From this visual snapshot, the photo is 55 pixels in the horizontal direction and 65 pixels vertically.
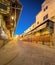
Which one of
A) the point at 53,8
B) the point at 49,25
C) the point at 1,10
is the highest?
the point at 53,8

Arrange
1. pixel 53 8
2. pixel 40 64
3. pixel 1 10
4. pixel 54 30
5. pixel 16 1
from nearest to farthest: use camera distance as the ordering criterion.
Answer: pixel 40 64
pixel 1 10
pixel 54 30
pixel 16 1
pixel 53 8

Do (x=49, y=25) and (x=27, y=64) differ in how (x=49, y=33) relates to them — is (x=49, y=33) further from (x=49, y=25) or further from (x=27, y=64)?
(x=27, y=64)

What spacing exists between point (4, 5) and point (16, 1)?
8.48m

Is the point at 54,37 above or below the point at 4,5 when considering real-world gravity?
below

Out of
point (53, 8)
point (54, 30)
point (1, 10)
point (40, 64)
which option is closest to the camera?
point (40, 64)

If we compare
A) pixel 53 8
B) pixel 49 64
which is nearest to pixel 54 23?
pixel 53 8

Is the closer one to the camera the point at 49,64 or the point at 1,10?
the point at 49,64

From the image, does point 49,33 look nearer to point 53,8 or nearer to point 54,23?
point 54,23

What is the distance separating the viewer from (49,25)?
63.8 feet

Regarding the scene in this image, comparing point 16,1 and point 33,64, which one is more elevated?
point 16,1

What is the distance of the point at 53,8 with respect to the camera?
1028 inches

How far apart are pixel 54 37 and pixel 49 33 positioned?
319 centimetres

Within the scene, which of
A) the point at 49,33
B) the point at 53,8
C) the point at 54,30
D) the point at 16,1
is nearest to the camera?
the point at 49,33

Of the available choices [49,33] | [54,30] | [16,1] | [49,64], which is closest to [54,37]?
[54,30]
